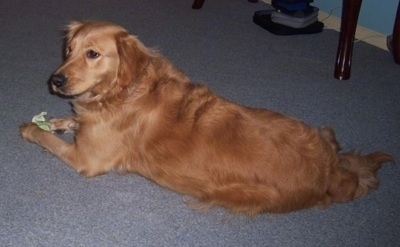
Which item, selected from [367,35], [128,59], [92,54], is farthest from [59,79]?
[367,35]

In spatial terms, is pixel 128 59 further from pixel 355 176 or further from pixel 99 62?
pixel 355 176

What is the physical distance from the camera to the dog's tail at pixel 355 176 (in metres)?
1.91

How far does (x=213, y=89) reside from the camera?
297cm

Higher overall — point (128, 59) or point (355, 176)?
point (128, 59)

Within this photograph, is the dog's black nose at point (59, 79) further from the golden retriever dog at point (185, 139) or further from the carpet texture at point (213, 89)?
the carpet texture at point (213, 89)

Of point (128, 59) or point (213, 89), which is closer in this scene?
point (128, 59)

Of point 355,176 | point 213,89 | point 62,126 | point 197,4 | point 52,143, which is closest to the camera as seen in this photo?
point 355,176

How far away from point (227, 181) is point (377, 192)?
Result: 2.88ft

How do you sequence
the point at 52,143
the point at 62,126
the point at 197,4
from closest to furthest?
1. the point at 52,143
2. the point at 62,126
3. the point at 197,4

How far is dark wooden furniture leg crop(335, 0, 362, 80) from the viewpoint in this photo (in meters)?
3.11

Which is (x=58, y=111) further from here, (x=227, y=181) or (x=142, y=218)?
(x=227, y=181)

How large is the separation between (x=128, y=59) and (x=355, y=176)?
1.18 metres

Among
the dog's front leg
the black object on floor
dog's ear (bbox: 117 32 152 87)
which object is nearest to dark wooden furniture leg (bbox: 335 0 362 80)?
the black object on floor

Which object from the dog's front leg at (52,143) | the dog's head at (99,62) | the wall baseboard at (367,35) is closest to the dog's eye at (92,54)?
the dog's head at (99,62)
